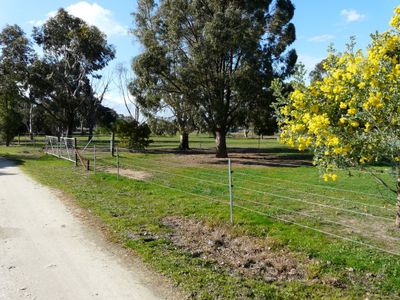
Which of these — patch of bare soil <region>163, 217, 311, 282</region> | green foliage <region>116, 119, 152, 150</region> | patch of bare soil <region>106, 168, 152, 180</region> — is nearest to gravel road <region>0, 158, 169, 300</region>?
patch of bare soil <region>163, 217, 311, 282</region>

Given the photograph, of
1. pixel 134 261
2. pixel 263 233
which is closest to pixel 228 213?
pixel 263 233

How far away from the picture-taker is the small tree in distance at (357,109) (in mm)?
4727

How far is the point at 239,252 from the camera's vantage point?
6.40 m

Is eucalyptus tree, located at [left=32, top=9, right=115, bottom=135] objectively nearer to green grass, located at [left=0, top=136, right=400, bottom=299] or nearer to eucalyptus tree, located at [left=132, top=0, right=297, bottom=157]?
eucalyptus tree, located at [left=132, top=0, right=297, bottom=157]

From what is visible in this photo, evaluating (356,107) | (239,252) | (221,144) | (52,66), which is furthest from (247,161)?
(52,66)

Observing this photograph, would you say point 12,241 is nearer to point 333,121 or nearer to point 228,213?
point 228,213

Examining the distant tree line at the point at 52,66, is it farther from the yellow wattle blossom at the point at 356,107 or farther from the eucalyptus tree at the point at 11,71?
the yellow wattle blossom at the point at 356,107

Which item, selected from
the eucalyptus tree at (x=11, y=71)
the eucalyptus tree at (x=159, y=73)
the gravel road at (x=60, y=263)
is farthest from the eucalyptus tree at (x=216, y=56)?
the eucalyptus tree at (x=11, y=71)

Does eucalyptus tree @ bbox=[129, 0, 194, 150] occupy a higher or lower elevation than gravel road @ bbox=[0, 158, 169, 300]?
higher

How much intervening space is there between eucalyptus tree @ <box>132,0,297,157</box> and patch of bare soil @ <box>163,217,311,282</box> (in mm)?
14983

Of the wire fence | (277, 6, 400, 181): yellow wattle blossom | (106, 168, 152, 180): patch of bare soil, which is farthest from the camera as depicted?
(106, 168, 152, 180): patch of bare soil

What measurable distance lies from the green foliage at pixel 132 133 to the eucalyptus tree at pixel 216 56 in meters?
6.05

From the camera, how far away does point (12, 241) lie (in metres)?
6.98

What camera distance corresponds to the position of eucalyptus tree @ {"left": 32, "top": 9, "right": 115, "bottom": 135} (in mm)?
39969
